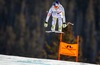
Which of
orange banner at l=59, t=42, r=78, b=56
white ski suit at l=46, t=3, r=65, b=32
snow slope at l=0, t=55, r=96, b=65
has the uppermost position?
white ski suit at l=46, t=3, r=65, b=32

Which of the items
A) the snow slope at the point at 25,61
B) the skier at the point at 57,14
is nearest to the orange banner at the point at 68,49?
the snow slope at the point at 25,61

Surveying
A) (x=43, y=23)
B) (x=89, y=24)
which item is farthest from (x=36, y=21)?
(x=89, y=24)

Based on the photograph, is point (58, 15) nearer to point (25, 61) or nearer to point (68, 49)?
point (68, 49)

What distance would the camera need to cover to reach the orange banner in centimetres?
859

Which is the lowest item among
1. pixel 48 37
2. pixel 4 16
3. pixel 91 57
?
pixel 91 57

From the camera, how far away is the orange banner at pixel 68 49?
28.2ft

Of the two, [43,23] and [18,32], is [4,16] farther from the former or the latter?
[43,23]

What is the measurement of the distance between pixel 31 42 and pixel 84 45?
Result: 1.58 meters

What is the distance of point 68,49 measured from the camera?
8625 millimetres

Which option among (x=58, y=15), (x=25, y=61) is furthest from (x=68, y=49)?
(x=25, y=61)

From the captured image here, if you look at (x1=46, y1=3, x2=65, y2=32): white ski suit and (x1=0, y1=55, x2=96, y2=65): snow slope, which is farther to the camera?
(x1=46, y1=3, x2=65, y2=32): white ski suit

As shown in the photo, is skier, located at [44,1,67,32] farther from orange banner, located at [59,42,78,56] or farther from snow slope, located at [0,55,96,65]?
snow slope, located at [0,55,96,65]

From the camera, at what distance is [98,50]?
8570 mm

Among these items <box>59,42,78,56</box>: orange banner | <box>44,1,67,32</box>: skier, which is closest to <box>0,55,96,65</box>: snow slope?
<box>59,42,78,56</box>: orange banner
